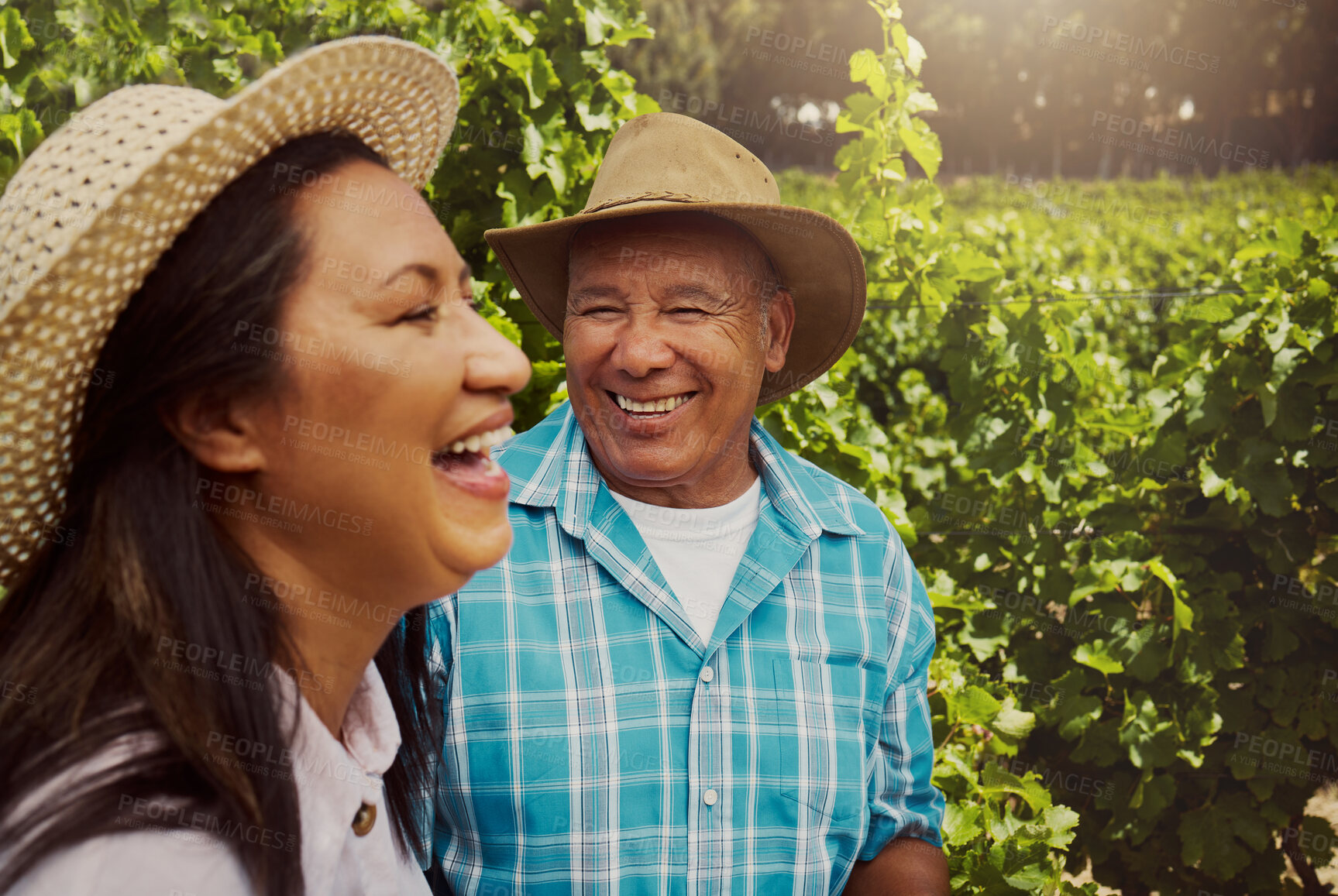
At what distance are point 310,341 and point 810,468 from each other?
5.47 ft

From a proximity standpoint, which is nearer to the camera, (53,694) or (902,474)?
(53,694)

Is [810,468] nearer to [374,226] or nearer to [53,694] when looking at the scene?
[374,226]

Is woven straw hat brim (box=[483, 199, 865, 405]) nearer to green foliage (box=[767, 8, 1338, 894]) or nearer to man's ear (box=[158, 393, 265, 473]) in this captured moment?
green foliage (box=[767, 8, 1338, 894])

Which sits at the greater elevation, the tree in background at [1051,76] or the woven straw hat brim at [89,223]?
the woven straw hat brim at [89,223]

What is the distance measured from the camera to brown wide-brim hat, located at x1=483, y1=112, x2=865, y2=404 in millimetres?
2182

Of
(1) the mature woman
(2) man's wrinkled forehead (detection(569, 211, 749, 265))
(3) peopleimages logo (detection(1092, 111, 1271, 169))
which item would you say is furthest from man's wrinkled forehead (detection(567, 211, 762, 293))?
(3) peopleimages logo (detection(1092, 111, 1271, 169))

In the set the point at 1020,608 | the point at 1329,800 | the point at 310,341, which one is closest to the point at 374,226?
the point at 310,341

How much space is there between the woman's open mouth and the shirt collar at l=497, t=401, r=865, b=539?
918 millimetres

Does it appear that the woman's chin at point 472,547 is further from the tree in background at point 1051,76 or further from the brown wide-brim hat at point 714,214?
the tree in background at point 1051,76

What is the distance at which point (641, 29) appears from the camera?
10.7 feet

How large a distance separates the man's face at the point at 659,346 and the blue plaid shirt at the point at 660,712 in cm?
12

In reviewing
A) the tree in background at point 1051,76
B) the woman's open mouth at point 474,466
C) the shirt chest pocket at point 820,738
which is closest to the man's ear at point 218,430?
the woman's open mouth at point 474,466

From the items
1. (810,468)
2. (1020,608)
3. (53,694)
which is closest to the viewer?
(53,694)

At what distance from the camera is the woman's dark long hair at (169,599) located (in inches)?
36.4
